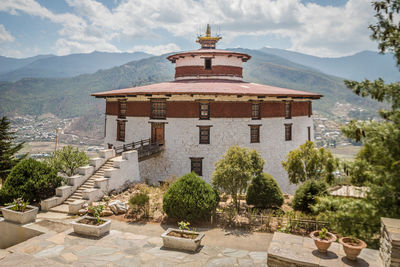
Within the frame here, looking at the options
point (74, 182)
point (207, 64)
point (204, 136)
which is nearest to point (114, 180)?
point (74, 182)

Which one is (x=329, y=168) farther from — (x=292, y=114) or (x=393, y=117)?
(x=292, y=114)

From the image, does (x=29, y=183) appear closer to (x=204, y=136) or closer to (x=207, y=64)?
(x=204, y=136)

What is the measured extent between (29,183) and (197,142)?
39.6 ft

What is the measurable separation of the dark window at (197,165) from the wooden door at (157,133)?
10.3 ft

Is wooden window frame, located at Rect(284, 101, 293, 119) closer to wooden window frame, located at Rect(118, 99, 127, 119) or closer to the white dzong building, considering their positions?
the white dzong building

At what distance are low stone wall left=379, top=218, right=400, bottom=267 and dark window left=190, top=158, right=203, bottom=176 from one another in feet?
54.4

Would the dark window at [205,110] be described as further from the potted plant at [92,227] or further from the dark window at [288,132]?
the potted plant at [92,227]

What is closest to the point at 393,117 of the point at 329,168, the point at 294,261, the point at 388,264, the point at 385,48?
the point at 385,48

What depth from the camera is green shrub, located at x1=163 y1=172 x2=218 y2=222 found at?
14.0 metres

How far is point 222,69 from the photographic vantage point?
104ft

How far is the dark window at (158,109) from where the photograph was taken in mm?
24359

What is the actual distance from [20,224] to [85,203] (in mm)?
3830

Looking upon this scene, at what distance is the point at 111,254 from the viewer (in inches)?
414

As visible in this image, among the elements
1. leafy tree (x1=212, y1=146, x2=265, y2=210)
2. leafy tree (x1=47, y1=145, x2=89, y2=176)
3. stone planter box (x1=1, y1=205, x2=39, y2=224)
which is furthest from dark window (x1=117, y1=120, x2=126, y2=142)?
leafy tree (x1=212, y1=146, x2=265, y2=210)
